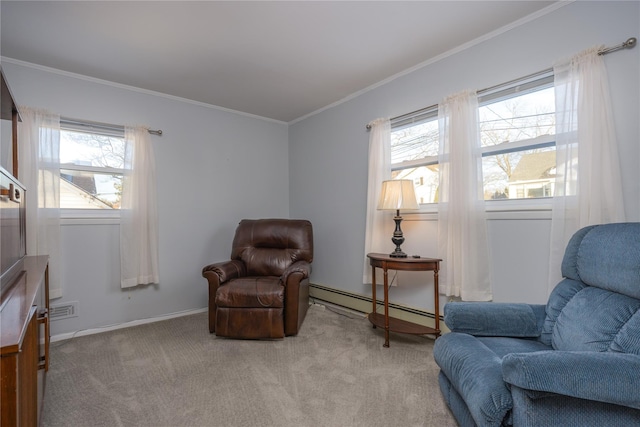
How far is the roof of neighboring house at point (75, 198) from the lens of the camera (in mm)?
2805

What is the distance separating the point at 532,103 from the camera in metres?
2.20

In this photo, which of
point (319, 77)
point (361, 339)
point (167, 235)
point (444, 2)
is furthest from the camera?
point (167, 235)

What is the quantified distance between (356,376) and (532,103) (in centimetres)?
228

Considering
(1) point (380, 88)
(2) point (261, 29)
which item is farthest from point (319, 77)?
(2) point (261, 29)

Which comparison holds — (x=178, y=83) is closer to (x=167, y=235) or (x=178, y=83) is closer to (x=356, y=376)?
(x=167, y=235)

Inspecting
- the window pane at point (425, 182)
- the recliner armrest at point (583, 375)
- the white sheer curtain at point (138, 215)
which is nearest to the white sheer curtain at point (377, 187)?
the window pane at point (425, 182)

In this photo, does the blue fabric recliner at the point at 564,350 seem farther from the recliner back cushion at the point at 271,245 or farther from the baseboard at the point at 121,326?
the baseboard at the point at 121,326

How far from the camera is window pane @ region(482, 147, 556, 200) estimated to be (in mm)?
2129

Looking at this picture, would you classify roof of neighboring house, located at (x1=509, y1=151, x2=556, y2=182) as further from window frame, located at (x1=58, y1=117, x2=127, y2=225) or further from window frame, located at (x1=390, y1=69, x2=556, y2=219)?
window frame, located at (x1=58, y1=117, x2=127, y2=225)

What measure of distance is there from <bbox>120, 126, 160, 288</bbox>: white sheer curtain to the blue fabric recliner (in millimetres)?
2790

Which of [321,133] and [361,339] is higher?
[321,133]

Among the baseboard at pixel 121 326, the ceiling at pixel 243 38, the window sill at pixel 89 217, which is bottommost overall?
the baseboard at pixel 121 326

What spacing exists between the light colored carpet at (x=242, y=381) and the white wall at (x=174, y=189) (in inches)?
19.4

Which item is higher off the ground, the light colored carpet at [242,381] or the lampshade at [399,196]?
the lampshade at [399,196]
